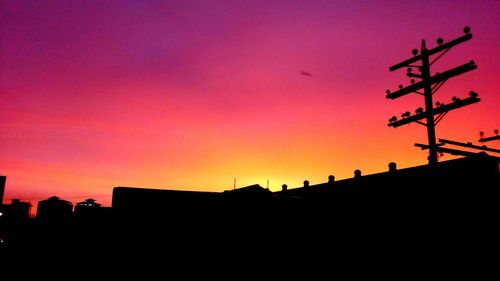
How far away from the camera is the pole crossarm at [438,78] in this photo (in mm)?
15377

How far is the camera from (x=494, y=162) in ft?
32.7

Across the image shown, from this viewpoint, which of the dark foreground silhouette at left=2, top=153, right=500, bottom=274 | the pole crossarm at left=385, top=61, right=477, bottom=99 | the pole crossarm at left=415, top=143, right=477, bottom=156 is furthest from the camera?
the pole crossarm at left=415, top=143, right=477, bottom=156

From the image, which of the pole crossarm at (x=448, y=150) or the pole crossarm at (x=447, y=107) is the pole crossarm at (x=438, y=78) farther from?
the pole crossarm at (x=448, y=150)

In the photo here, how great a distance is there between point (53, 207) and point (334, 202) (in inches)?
1483

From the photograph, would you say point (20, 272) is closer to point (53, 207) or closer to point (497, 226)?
point (497, 226)

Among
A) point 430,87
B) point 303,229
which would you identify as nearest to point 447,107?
point 430,87

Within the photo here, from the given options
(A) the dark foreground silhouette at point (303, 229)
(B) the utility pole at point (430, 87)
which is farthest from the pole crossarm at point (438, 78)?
(A) the dark foreground silhouette at point (303, 229)

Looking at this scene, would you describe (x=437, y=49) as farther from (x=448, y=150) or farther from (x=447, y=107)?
(x=448, y=150)

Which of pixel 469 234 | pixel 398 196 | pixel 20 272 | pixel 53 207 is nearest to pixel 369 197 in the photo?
pixel 398 196

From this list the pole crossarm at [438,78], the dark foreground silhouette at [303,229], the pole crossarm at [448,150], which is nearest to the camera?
the dark foreground silhouette at [303,229]

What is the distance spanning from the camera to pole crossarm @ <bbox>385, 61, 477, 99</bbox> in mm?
15377

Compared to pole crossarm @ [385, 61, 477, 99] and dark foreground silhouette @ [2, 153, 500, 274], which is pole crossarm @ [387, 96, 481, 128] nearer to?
pole crossarm @ [385, 61, 477, 99]

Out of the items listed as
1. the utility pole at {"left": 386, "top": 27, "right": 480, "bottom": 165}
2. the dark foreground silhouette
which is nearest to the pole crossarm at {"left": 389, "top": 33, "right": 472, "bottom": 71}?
the utility pole at {"left": 386, "top": 27, "right": 480, "bottom": 165}

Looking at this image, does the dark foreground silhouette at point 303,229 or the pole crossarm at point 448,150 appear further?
the pole crossarm at point 448,150
